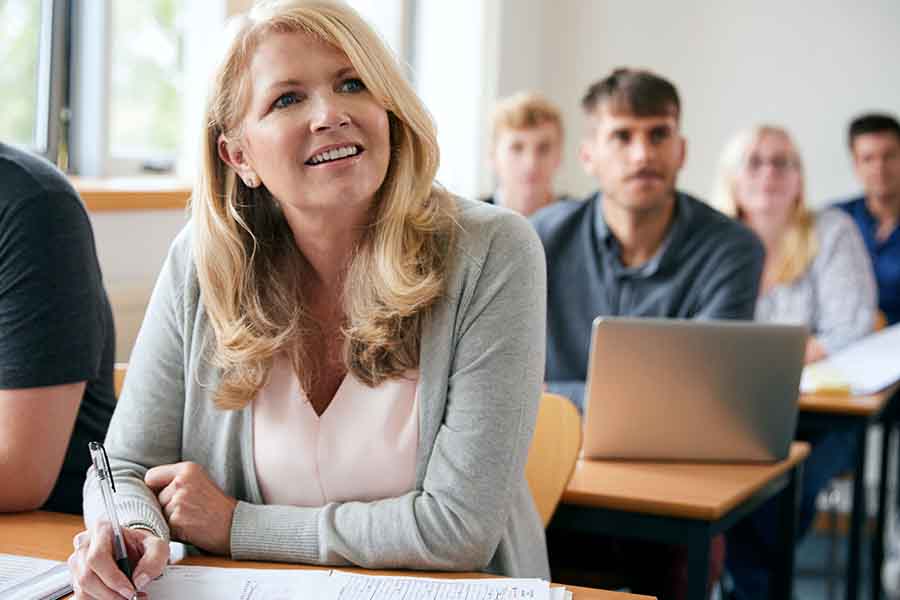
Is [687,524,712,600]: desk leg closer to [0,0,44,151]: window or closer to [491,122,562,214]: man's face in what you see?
[0,0,44,151]: window

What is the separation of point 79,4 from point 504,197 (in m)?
1.55

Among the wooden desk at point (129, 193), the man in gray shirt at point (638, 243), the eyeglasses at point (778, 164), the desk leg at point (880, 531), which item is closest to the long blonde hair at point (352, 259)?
the man in gray shirt at point (638, 243)

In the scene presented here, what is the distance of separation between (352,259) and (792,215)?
103 inches

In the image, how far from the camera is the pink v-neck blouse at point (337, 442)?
1.59 metres

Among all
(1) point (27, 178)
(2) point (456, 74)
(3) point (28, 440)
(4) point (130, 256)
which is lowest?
(3) point (28, 440)

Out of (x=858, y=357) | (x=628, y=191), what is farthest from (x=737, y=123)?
(x=628, y=191)

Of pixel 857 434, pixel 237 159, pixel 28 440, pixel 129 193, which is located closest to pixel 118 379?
pixel 28 440

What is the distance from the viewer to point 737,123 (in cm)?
532

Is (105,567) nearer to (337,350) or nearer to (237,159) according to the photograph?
(337,350)

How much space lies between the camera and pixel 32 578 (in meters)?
1.38

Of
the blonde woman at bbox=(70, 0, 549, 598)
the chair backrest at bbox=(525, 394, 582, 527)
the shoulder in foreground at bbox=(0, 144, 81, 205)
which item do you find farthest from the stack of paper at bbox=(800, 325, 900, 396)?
the shoulder in foreground at bbox=(0, 144, 81, 205)

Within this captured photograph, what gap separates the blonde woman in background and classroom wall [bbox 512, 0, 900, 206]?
1186 mm

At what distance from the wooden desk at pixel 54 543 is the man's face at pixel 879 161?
12.7 ft

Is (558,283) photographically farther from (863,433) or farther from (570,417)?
(570,417)
